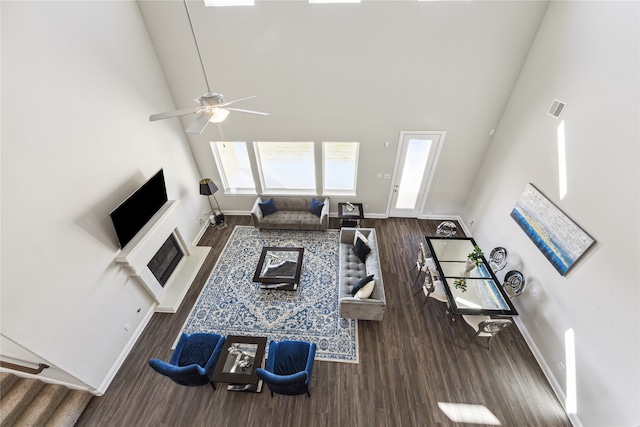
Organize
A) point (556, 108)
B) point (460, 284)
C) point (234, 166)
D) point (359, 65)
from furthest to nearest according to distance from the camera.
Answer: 1. point (234, 166)
2. point (359, 65)
3. point (460, 284)
4. point (556, 108)

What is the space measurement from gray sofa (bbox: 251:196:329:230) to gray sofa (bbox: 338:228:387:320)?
3.06 feet

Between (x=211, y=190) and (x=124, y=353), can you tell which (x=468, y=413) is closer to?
(x=124, y=353)

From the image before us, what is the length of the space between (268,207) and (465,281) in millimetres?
4576

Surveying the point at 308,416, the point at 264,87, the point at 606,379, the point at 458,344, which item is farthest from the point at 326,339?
the point at 264,87

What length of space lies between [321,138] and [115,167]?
3828 mm

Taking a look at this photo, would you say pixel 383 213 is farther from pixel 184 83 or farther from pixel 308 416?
pixel 184 83

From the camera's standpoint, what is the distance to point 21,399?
3283mm

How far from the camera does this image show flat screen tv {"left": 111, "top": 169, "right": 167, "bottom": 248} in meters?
3.85

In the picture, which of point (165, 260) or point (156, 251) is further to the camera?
point (165, 260)

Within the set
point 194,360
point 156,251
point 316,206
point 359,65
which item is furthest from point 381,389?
point 359,65

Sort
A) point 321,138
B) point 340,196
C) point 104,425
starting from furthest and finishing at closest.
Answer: point 340,196 < point 321,138 < point 104,425

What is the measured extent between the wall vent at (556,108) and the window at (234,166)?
5779 mm

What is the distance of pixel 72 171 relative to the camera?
335 centimetres

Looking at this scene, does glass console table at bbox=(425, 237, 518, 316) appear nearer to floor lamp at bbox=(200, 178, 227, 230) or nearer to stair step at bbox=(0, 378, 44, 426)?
floor lamp at bbox=(200, 178, 227, 230)
